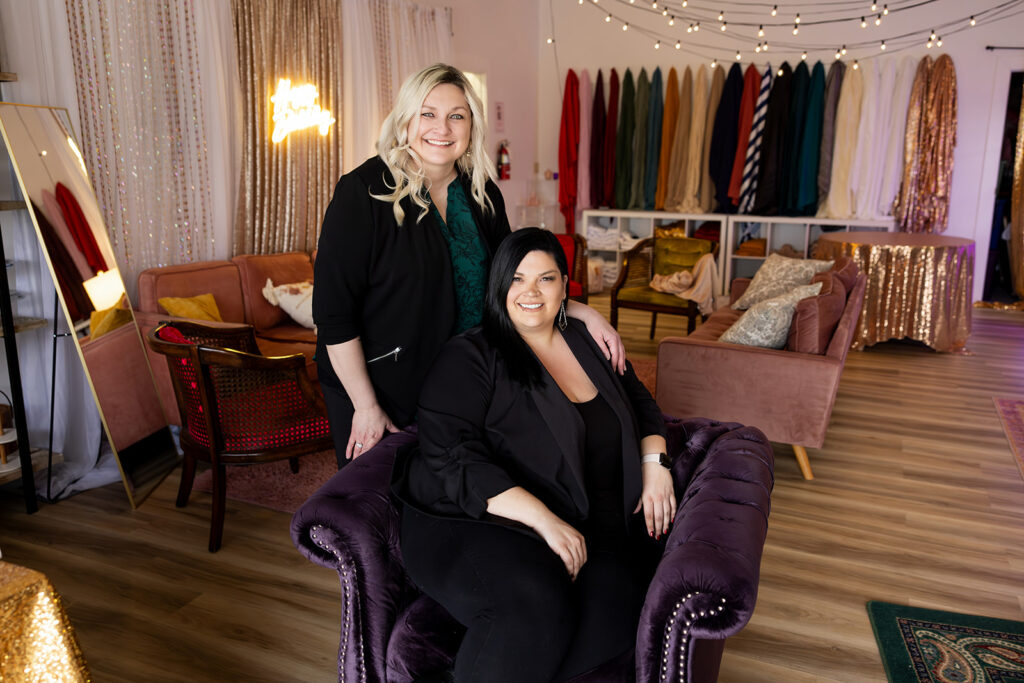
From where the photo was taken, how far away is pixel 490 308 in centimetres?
165

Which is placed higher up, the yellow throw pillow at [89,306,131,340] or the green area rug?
the yellow throw pillow at [89,306,131,340]

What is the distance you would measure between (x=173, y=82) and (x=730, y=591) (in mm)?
3561

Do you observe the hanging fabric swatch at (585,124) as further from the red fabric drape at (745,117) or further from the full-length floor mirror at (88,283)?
the full-length floor mirror at (88,283)

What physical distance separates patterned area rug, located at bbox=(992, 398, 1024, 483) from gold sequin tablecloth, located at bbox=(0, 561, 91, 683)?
142 inches

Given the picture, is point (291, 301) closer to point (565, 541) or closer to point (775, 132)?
point (565, 541)

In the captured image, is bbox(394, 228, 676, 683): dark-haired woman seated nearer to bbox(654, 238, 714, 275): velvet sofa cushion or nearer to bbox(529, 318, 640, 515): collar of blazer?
bbox(529, 318, 640, 515): collar of blazer

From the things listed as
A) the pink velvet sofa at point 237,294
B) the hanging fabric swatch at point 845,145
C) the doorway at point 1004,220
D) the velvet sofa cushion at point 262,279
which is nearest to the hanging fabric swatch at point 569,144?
the hanging fabric swatch at point 845,145

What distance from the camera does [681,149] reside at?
697 cm

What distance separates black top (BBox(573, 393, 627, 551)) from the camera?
5.15ft

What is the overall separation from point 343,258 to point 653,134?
19.8 feet

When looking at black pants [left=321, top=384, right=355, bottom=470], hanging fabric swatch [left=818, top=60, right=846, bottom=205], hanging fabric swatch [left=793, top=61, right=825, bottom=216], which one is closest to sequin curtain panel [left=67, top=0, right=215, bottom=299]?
black pants [left=321, top=384, right=355, bottom=470]

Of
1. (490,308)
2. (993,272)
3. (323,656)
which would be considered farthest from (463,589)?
(993,272)

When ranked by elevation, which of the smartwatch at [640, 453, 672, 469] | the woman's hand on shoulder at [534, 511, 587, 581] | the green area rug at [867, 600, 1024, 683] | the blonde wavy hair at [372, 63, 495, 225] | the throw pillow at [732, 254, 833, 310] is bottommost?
the green area rug at [867, 600, 1024, 683]

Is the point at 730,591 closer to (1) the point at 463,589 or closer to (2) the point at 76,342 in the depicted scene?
(1) the point at 463,589
